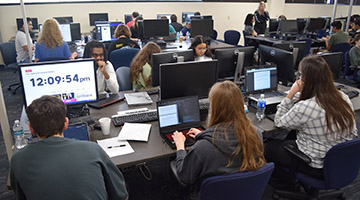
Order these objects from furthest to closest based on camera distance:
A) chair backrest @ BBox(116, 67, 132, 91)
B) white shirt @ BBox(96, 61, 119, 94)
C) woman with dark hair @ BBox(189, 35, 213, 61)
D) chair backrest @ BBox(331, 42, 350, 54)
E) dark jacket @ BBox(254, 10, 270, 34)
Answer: dark jacket @ BBox(254, 10, 270, 34), chair backrest @ BBox(331, 42, 350, 54), woman with dark hair @ BBox(189, 35, 213, 61), chair backrest @ BBox(116, 67, 132, 91), white shirt @ BBox(96, 61, 119, 94)

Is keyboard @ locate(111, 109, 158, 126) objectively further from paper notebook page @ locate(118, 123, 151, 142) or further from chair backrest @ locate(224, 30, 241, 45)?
chair backrest @ locate(224, 30, 241, 45)

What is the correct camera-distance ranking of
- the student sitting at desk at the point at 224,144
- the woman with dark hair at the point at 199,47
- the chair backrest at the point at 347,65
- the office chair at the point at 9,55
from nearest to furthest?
the student sitting at desk at the point at 224,144, the woman with dark hair at the point at 199,47, the chair backrest at the point at 347,65, the office chair at the point at 9,55

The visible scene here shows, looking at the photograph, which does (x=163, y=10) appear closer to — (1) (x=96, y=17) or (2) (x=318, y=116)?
(1) (x=96, y=17)

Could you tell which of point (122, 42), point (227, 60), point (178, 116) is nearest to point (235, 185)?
point (178, 116)

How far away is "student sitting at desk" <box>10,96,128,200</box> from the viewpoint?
123 cm

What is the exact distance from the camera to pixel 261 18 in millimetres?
7797

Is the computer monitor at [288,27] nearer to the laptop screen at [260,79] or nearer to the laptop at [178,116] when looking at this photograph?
the laptop screen at [260,79]

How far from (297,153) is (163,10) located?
23.4ft

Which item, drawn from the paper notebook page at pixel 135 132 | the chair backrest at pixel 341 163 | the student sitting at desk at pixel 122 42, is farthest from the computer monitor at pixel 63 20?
the chair backrest at pixel 341 163

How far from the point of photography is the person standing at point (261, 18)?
770 cm

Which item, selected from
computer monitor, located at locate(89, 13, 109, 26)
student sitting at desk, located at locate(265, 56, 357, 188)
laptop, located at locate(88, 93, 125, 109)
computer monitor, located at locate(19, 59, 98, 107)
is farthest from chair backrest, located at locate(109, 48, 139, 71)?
computer monitor, located at locate(89, 13, 109, 26)

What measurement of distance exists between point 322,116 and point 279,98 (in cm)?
74

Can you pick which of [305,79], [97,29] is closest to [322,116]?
[305,79]

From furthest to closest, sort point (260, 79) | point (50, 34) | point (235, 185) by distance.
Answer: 1. point (50, 34)
2. point (260, 79)
3. point (235, 185)
